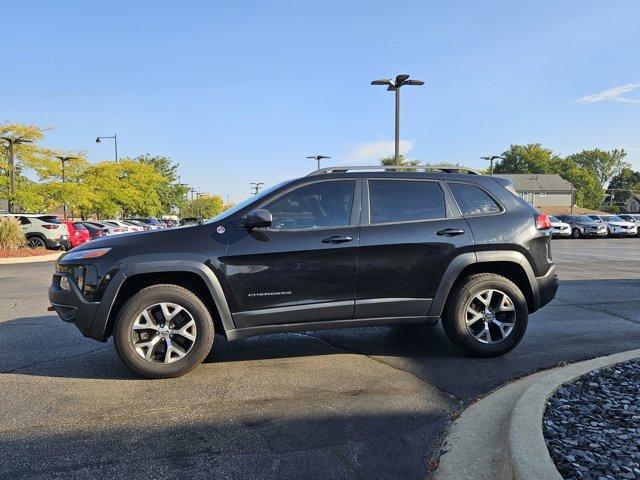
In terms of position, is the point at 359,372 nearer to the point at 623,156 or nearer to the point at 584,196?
the point at 584,196

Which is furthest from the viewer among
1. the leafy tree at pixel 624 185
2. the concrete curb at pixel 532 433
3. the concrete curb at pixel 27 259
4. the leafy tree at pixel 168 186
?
the leafy tree at pixel 624 185

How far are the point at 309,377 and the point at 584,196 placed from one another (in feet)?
401

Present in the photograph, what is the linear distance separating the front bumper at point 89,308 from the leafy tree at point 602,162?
14187 cm

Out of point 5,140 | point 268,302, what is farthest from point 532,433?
point 5,140

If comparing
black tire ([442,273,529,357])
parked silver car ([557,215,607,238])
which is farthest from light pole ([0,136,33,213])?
parked silver car ([557,215,607,238])

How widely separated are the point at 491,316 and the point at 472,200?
1186 mm

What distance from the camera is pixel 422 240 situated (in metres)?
4.68

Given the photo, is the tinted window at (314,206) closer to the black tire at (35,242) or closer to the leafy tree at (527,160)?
the black tire at (35,242)

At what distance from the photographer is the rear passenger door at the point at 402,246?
4.57m

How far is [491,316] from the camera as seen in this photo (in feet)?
16.0

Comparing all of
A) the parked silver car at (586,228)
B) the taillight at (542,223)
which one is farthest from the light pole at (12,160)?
the parked silver car at (586,228)

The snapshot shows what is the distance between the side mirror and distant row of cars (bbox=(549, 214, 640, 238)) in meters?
32.9

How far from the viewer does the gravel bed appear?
2.57 meters

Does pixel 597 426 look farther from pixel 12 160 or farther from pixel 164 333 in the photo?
pixel 12 160
